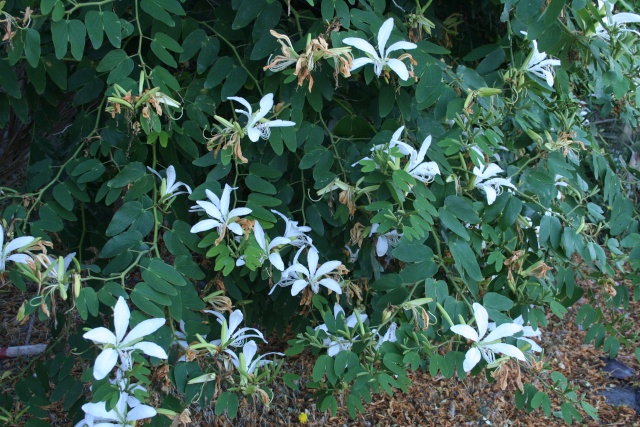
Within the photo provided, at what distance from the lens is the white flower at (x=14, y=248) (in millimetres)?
1336

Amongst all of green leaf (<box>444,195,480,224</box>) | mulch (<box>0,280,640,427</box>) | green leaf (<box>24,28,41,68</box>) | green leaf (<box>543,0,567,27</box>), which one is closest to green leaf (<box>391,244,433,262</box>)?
green leaf (<box>444,195,480,224</box>)

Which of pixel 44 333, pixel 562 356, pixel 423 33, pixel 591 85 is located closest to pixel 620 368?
pixel 562 356

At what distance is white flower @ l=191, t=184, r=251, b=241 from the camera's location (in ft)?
4.72

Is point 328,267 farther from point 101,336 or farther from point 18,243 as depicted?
point 18,243

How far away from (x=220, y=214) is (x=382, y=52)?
51 centimetres

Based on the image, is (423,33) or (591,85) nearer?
(423,33)

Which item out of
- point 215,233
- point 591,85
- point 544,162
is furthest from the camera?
point 591,85

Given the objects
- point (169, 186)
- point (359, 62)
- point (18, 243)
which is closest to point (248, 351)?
point (169, 186)

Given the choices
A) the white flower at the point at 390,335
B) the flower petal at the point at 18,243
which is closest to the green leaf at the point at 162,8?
the flower petal at the point at 18,243

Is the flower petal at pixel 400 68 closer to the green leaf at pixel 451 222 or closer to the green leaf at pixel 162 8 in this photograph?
the green leaf at pixel 451 222

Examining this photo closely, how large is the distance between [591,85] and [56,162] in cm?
171

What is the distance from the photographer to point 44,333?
10.2ft

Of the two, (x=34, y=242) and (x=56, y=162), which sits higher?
(x=34, y=242)

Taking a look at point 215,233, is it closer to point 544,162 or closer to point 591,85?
point 544,162
